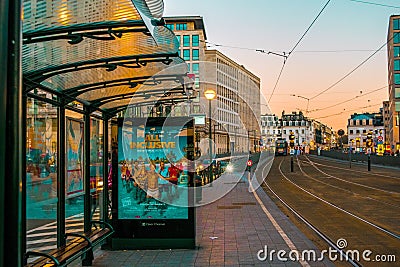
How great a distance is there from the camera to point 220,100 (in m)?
99.4

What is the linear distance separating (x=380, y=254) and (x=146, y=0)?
705 centimetres

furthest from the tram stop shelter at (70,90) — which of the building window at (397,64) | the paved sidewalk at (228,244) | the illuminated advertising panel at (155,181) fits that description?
the building window at (397,64)

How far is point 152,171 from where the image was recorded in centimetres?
941

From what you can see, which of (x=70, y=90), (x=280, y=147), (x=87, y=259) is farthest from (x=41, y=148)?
(x=280, y=147)

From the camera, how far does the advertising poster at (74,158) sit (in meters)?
8.56

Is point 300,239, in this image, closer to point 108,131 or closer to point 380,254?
point 380,254

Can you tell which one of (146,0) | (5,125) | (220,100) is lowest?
(5,125)

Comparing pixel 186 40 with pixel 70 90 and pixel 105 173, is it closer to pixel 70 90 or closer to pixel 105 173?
pixel 105 173

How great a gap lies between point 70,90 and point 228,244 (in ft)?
15.2

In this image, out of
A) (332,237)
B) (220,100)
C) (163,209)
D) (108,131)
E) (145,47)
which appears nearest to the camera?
(145,47)

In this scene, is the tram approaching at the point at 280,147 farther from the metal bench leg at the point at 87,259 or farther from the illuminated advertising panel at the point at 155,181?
the metal bench leg at the point at 87,259

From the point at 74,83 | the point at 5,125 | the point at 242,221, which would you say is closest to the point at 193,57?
the point at 242,221

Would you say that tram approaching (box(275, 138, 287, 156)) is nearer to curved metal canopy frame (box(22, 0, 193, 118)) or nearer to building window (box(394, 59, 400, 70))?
building window (box(394, 59, 400, 70))

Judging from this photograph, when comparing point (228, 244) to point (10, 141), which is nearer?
point (10, 141)
